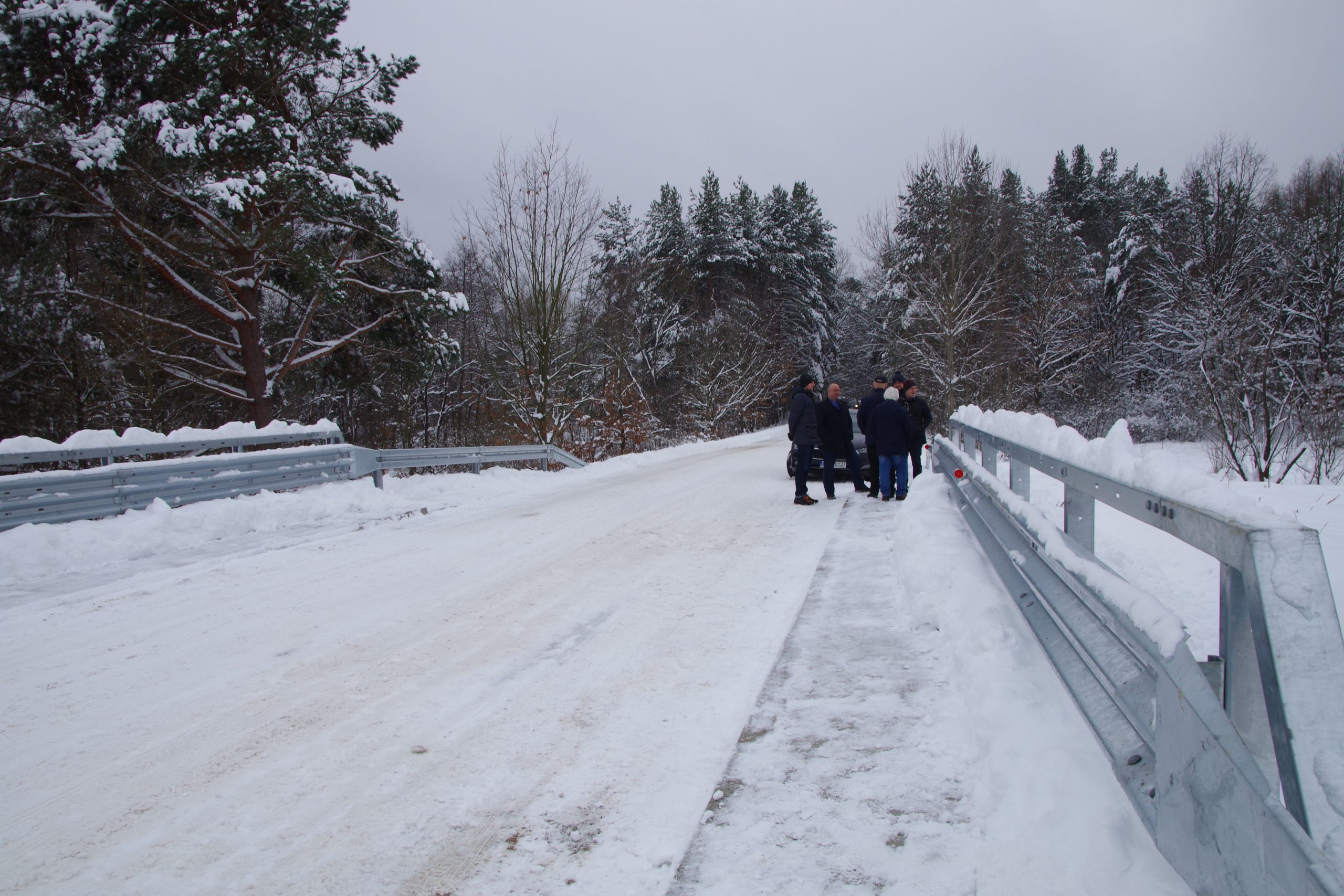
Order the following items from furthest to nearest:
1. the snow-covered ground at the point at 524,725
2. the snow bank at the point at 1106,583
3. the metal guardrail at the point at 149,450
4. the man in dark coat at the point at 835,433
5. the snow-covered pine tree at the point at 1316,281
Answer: the snow-covered pine tree at the point at 1316,281
the man in dark coat at the point at 835,433
the metal guardrail at the point at 149,450
the snow-covered ground at the point at 524,725
the snow bank at the point at 1106,583

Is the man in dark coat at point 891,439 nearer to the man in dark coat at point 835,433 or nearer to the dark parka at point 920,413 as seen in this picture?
the man in dark coat at point 835,433

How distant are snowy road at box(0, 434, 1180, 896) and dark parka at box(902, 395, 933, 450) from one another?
588 cm

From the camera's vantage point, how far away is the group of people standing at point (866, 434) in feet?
34.5

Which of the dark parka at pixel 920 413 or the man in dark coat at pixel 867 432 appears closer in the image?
the man in dark coat at pixel 867 432

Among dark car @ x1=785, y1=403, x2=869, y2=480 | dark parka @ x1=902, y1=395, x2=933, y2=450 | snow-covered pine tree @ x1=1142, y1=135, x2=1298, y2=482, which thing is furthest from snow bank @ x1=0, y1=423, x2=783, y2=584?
snow-covered pine tree @ x1=1142, y1=135, x2=1298, y2=482

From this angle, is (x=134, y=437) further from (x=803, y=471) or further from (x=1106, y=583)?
(x=1106, y=583)

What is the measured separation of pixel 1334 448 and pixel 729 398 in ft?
85.5

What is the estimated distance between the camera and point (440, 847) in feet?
8.46

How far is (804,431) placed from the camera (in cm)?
1091

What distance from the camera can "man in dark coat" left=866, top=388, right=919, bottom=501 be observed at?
10391mm

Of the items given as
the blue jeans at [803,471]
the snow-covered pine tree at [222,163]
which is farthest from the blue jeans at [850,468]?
the snow-covered pine tree at [222,163]

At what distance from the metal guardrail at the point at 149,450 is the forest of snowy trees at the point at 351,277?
6.35m

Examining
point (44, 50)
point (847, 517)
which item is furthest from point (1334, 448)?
Answer: point (44, 50)

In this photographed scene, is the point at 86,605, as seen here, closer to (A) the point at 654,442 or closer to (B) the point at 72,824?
(B) the point at 72,824
